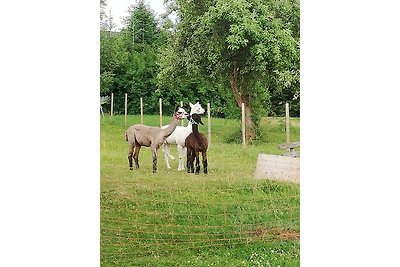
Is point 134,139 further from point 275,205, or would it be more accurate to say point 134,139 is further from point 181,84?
point 275,205

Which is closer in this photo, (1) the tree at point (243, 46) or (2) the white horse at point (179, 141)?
(1) the tree at point (243, 46)

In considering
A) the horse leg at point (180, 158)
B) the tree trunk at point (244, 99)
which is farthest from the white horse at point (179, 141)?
the tree trunk at point (244, 99)

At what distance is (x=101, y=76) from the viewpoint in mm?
4156

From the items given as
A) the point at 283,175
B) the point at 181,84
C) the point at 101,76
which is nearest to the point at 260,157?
the point at 283,175

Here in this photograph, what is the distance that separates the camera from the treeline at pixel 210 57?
4078mm

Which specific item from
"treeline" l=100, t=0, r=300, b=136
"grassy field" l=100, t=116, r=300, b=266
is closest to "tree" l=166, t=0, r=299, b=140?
"treeline" l=100, t=0, r=300, b=136

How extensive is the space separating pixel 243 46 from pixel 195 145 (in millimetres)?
648

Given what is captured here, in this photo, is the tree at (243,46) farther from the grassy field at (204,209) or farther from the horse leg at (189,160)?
the horse leg at (189,160)

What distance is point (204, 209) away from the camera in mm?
4023

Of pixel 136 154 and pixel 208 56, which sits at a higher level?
pixel 208 56

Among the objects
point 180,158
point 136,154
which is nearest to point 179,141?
→ point 180,158

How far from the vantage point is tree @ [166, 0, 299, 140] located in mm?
4070

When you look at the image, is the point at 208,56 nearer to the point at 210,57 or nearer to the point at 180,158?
the point at 210,57

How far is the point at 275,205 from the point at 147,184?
0.75 metres
